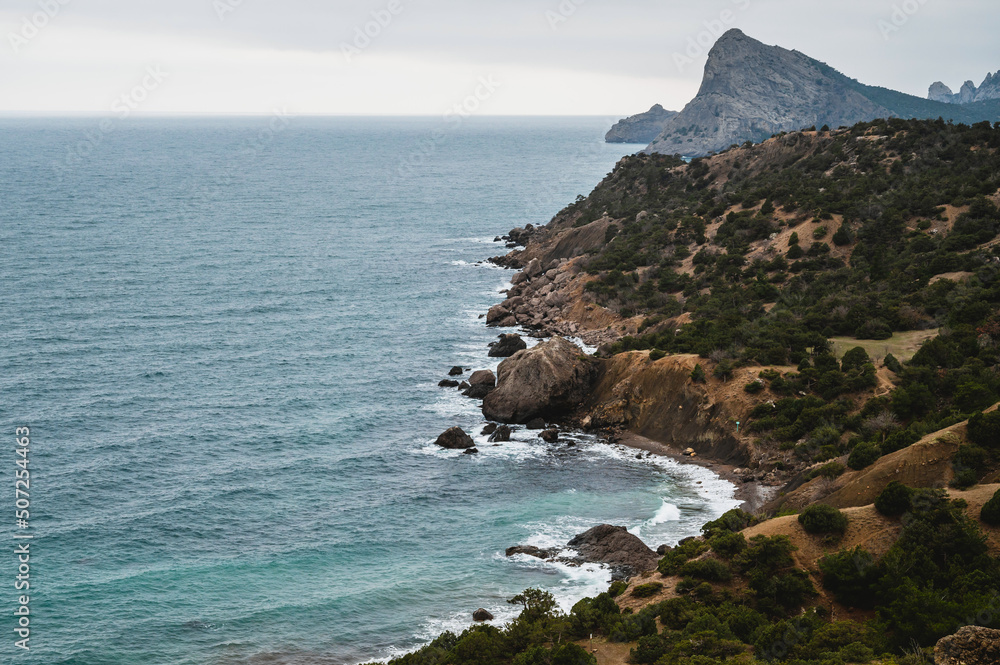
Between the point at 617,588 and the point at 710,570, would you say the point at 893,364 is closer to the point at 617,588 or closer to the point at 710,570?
the point at 710,570

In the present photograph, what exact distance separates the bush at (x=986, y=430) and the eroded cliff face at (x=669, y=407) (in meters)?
19.2

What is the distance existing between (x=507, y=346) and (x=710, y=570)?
157 feet

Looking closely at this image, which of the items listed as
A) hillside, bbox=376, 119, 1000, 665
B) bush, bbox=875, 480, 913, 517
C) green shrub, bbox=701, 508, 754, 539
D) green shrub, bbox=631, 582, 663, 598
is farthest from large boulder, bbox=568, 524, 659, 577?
bush, bbox=875, 480, 913, 517

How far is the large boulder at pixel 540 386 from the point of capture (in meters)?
64.9

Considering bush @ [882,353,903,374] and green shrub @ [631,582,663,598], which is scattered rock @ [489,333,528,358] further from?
green shrub @ [631,582,663,598]

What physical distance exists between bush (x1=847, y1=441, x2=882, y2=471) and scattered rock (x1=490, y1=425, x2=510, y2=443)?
27.0 m

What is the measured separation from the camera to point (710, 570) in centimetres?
3450

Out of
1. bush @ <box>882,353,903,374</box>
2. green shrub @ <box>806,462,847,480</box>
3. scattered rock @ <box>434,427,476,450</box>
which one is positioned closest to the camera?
green shrub @ <box>806,462,847,480</box>

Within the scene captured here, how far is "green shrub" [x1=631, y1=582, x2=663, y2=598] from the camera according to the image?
35.3m

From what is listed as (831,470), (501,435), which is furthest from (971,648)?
(501,435)

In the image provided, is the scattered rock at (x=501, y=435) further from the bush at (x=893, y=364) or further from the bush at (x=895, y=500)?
the bush at (x=895, y=500)

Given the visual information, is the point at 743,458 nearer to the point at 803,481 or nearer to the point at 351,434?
the point at 803,481

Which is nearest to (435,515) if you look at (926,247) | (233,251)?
(926,247)

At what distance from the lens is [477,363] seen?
260ft
